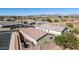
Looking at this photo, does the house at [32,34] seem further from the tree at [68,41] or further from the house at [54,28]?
the tree at [68,41]

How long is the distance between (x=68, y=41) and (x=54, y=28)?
0.23 meters

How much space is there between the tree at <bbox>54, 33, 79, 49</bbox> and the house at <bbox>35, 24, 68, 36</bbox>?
55 mm

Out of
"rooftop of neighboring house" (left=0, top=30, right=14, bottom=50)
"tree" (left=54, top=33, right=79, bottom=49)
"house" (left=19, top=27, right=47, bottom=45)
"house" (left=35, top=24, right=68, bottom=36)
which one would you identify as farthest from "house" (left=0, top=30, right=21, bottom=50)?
"tree" (left=54, top=33, right=79, bottom=49)

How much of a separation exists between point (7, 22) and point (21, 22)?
174 mm

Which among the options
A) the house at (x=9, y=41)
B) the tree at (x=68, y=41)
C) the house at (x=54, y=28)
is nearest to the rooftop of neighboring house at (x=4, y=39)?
the house at (x=9, y=41)

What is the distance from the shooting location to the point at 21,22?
7.11 ft

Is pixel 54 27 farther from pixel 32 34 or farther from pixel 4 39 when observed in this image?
pixel 4 39

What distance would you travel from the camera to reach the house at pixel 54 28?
2129 millimetres

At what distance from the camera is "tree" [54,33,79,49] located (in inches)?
83.0

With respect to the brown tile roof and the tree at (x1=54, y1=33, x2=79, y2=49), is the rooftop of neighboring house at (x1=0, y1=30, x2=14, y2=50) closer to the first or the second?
the brown tile roof
